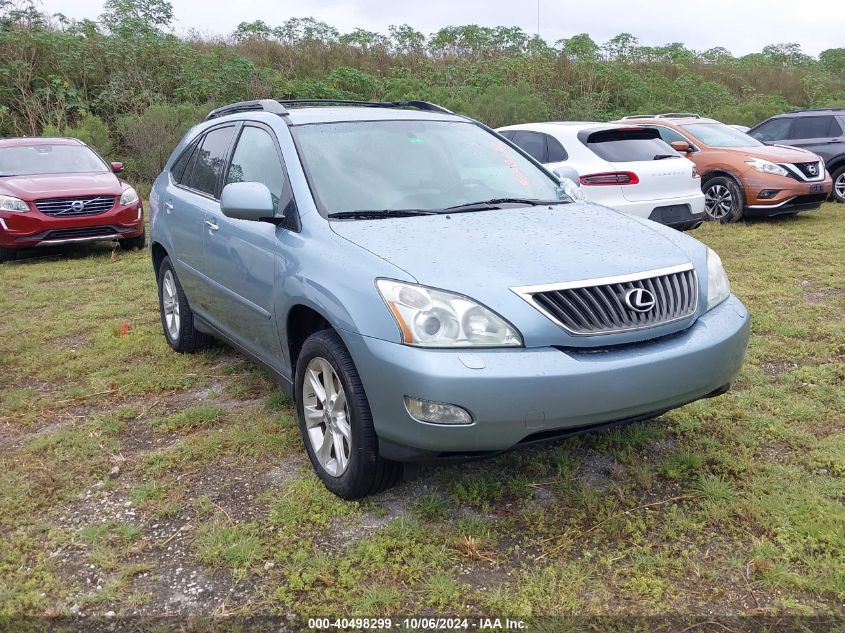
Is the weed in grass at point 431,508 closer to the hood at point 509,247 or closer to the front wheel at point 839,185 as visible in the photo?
the hood at point 509,247

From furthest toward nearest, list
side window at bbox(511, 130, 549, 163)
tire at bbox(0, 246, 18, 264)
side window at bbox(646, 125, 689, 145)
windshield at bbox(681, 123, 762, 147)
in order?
side window at bbox(646, 125, 689, 145) → windshield at bbox(681, 123, 762, 147) → tire at bbox(0, 246, 18, 264) → side window at bbox(511, 130, 549, 163)

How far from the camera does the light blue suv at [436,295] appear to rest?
2.71 meters

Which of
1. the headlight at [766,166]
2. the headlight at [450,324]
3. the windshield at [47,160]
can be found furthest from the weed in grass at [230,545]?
the headlight at [766,166]

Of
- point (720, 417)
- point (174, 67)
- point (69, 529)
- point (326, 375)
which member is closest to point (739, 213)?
point (720, 417)

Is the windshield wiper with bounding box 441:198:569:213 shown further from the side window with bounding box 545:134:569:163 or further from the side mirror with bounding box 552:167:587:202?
the side window with bounding box 545:134:569:163

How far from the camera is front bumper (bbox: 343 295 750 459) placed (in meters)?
2.64

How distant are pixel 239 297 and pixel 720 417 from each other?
2626 millimetres

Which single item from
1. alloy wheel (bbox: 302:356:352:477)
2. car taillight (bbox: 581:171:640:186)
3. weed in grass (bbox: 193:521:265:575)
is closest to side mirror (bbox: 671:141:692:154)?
car taillight (bbox: 581:171:640:186)

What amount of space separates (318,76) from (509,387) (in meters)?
20.2

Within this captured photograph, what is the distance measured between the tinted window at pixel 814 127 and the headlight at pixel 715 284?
11.0 metres

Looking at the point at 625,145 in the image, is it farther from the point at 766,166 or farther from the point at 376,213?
the point at 376,213

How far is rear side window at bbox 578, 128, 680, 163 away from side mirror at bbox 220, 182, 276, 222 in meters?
5.42

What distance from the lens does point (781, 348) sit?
197 inches

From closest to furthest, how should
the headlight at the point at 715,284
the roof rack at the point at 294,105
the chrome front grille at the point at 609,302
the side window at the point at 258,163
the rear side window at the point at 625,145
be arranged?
the chrome front grille at the point at 609,302 < the headlight at the point at 715,284 < the side window at the point at 258,163 < the roof rack at the point at 294,105 < the rear side window at the point at 625,145
